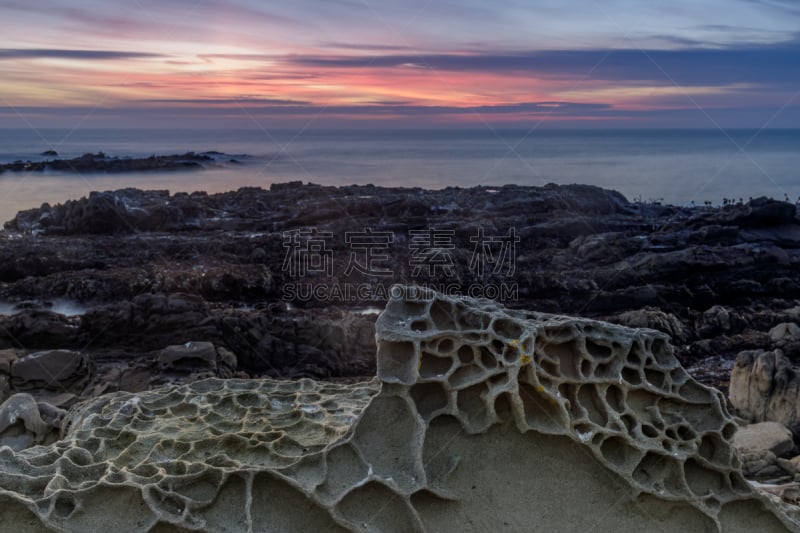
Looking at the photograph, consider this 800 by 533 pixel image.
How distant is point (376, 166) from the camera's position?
40812 millimetres

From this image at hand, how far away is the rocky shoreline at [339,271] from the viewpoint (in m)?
9.66

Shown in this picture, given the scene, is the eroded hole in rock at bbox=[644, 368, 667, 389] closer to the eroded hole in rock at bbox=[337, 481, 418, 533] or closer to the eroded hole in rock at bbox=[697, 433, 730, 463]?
the eroded hole in rock at bbox=[697, 433, 730, 463]

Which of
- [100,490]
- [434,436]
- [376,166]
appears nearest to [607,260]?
[434,436]

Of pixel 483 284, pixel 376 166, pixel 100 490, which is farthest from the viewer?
pixel 376 166

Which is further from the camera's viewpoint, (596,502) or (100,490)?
(596,502)

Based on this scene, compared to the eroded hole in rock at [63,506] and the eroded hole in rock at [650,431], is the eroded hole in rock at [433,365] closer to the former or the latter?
the eroded hole in rock at [650,431]

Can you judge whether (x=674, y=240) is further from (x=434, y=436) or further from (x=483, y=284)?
(x=434, y=436)

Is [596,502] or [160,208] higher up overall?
[596,502]

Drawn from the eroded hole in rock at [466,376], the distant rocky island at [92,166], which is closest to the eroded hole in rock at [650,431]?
the eroded hole in rock at [466,376]

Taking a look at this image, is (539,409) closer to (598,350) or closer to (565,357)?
(565,357)

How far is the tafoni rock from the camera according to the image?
12.6 ft

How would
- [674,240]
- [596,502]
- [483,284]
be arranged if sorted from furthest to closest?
[674,240], [483,284], [596,502]

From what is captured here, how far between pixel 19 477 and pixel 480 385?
107 inches

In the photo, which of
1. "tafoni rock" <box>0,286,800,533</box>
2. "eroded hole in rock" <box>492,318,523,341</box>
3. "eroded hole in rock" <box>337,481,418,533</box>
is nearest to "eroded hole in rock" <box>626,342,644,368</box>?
"tafoni rock" <box>0,286,800,533</box>
